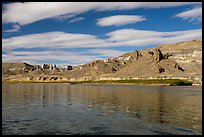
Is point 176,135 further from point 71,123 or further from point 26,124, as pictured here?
point 26,124

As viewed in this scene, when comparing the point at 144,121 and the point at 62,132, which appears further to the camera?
the point at 144,121

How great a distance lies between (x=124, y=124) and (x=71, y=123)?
6.17m

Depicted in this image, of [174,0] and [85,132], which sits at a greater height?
[174,0]

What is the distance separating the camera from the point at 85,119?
39.2 metres

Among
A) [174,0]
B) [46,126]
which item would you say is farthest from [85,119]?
[174,0]

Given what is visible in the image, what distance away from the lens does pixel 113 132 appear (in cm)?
3034

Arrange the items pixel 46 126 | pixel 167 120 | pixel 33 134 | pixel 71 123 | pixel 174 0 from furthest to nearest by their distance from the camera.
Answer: pixel 167 120
pixel 71 123
pixel 46 126
pixel 33 134
pixel 174 0

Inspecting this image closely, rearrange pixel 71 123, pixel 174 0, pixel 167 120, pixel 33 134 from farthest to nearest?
pixel 167 120, pixel 71 123, pixel 33 134, pixel 174 0

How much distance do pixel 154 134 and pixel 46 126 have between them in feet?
38.8

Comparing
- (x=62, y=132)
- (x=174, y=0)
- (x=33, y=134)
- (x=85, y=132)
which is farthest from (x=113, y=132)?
(x=174, y=0)

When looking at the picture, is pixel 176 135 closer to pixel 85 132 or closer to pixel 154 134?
pixel 154 134

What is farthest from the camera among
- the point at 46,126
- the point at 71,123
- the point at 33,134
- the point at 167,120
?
the point at 167,120

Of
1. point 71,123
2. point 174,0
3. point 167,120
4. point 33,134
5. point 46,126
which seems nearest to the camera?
point 174,0

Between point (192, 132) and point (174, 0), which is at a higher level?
point (174, 0)
